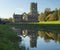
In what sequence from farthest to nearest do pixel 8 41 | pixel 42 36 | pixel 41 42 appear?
1. pixel 42 36
2. pixel 41 42
3. pixel 8 41

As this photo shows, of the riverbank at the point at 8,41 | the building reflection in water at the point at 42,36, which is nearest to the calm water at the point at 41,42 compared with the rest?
the building reflection in water at the point at 42,36

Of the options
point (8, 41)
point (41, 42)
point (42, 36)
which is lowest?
point (42, 36)

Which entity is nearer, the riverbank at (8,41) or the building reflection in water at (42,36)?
the riverbank at (8,41)

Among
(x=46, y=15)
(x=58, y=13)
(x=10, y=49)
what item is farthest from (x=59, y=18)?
(x=10, y=49)

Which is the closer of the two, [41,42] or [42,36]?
[41,42]

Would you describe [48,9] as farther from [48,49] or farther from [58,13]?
[48,49]

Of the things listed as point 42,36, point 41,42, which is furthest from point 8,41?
point 42,36

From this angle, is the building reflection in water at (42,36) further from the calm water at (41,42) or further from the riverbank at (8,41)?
the riverbank at (8,41)

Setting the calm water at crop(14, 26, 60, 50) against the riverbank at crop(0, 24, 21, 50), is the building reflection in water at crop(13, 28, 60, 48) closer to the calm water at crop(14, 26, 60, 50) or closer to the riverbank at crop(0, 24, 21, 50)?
the calm water at crop(14, 26, 60, 50)

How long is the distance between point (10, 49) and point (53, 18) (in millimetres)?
106796

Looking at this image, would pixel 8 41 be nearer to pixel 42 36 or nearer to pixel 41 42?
pixel 41 42

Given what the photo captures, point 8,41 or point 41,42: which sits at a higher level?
point 8,41

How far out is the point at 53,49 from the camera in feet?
84.1

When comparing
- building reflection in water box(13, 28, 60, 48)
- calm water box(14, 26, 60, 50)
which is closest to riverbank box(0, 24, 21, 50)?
calm water box(14, 26, 60, 50)
